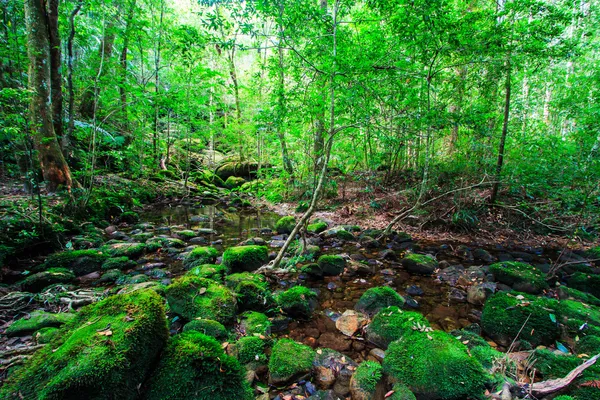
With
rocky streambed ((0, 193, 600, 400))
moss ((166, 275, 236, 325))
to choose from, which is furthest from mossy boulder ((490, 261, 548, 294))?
moss ((166, 275, 236, 325))

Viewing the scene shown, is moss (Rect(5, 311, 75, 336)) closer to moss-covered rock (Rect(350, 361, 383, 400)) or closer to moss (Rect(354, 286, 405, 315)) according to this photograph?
moss-covered rock (Rect(350, 361, 383, 400))

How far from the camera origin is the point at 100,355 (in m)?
1.67

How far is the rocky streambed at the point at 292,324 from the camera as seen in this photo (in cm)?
191

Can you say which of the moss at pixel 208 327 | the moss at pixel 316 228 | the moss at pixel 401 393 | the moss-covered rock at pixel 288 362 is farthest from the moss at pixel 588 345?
the moss at pixel 316 228

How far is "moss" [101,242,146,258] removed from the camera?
557 cm

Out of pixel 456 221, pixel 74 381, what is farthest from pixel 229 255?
pixel 456 221

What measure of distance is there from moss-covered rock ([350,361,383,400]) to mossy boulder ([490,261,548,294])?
3.70 metres

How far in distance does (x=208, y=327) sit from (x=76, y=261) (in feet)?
12.5

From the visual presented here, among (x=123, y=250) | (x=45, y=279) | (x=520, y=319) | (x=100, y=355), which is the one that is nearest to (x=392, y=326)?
(x=520, y=319)

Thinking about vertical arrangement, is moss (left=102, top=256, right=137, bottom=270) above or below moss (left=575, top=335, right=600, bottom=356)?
below

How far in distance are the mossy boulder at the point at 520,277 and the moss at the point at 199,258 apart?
5885mm

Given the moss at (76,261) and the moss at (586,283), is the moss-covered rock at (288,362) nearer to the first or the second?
the moss at (76,261)

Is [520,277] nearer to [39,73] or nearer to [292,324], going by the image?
[292,324]

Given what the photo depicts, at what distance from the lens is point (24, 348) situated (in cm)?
246
